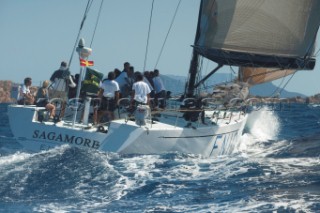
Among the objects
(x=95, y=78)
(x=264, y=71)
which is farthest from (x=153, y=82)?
(x=264, y=71)

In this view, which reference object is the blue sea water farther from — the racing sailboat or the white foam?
the white foam

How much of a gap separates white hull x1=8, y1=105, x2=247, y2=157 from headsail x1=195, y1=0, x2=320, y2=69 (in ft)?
9.55

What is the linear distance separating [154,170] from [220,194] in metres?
2.11

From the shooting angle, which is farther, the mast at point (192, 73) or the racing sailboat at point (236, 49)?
the mast at point (192, 73)

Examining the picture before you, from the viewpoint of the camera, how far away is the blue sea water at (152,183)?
9125mm

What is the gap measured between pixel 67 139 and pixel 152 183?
2.69m

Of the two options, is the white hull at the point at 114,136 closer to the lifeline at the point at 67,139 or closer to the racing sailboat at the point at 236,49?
the lifeline at the point at 67,139

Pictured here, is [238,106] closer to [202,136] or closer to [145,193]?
[202,136]

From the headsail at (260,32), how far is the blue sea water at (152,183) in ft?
11.0

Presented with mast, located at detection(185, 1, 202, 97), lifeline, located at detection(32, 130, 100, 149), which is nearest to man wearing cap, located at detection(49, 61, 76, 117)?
lifeline, located at detection(32, 130, 100, 149)

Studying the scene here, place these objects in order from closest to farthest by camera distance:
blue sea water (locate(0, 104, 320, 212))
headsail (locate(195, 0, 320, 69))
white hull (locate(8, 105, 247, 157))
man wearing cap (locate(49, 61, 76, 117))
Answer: blue sea water (locate(0, 104, 320, 212))
white hull (locate(8, 105, 247, 157))
man wearing cap (locate(49, 61, 76, 117))
headsail (locate(195, 0, 320, 69))

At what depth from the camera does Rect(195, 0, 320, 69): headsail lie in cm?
1628

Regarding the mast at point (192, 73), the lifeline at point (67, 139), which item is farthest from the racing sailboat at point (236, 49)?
the lifeline at point (67, 139)

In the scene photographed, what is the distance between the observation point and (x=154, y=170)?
38.8 feet
